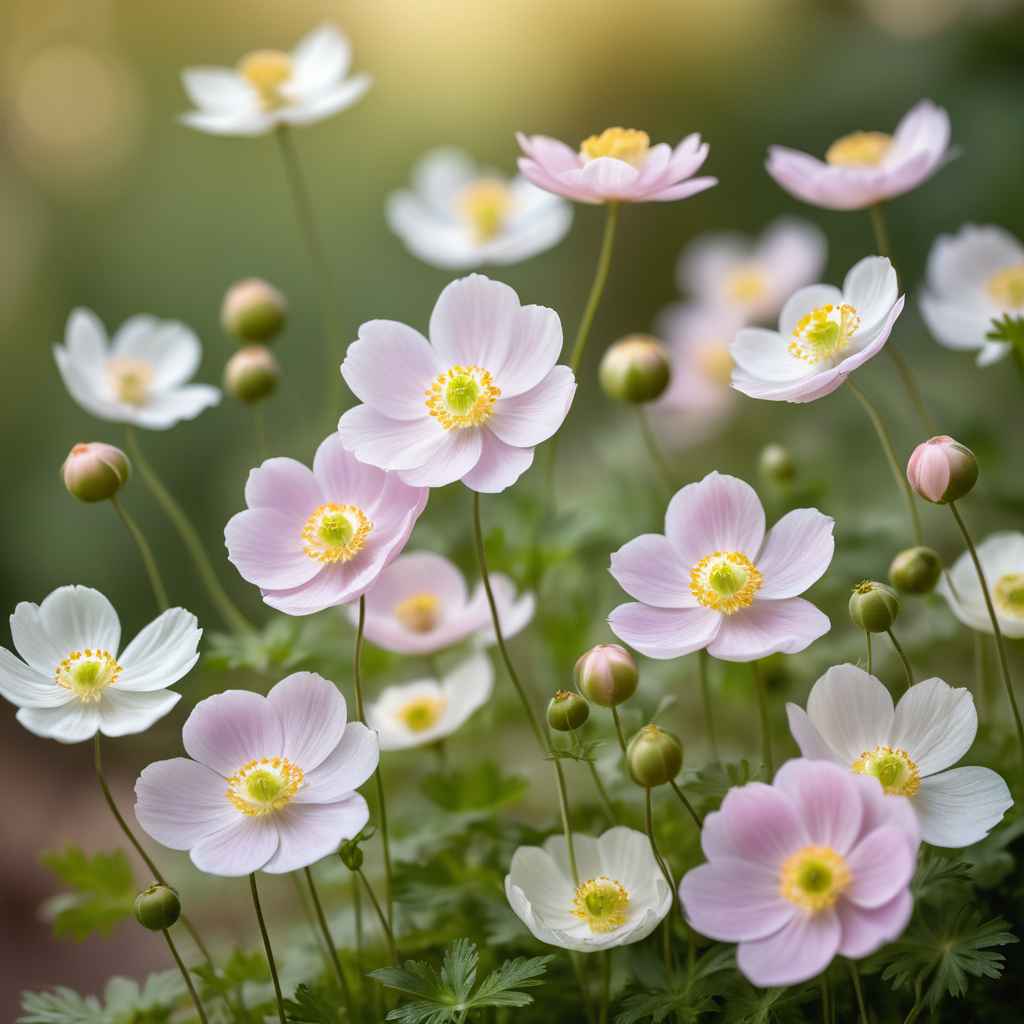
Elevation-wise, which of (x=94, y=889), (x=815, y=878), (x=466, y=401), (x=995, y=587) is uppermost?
(x=466, y=401)

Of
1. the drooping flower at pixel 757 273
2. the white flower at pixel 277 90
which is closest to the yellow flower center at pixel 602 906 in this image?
the white flower at pixel 277 90

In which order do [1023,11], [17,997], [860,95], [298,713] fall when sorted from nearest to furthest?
[298,713] → [17,997] → [1023,11] → [860,95]

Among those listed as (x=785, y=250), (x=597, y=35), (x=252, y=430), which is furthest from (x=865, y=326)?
(x=597, y=35)

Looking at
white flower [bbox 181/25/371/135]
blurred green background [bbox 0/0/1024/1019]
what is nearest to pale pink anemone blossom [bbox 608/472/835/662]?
white flower [bbox 181/25/371/135]

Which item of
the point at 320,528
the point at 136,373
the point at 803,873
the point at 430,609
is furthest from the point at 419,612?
the point at 803,873

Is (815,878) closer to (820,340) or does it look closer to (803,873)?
(803,873)

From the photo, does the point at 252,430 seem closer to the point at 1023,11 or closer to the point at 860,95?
the point at 860,95
